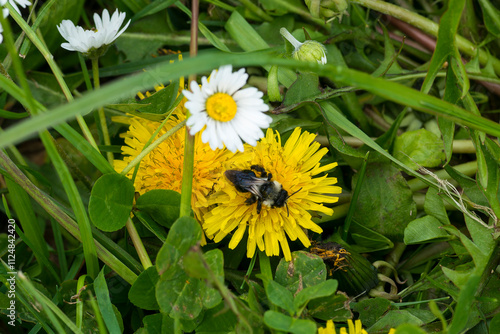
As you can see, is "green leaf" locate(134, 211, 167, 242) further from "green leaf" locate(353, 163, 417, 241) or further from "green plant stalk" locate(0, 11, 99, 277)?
"green leaf" locate(353, 163, 417, 241)

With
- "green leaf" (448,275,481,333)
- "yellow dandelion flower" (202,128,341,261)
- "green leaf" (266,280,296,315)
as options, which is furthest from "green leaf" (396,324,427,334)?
"yellow dandelion flower" (202,128,341,261)

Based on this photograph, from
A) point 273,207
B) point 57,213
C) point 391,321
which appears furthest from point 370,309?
point 57,213

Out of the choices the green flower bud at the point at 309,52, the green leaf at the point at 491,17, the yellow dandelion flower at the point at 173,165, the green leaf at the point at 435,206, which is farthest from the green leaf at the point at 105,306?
the green leaf at the point at 491,17

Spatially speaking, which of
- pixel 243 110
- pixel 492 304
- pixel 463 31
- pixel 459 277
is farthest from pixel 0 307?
pixel 463 31

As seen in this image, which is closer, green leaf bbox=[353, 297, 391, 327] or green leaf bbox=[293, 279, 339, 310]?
green leaf bbox=[293, 279, 339, 310]

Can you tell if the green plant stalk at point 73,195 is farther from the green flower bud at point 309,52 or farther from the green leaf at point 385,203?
the green leaf at point 385,203

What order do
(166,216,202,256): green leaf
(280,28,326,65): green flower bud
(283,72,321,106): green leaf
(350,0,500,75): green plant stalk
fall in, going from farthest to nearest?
(350,0,500,75): green plant stalk, (283,72,321,106): green leaf, (280,28,326,65): green flower bud, (166,216,202,256): green leaf
